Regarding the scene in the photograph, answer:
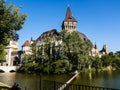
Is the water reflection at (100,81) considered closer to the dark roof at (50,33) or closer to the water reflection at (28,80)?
the water reflection at (28,80)

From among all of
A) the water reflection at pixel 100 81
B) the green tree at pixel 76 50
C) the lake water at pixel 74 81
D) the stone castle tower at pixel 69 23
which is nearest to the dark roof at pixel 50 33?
the stone castle tower at pixel 69 23

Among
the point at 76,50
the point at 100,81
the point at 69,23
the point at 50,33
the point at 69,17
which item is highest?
the point at 69,17

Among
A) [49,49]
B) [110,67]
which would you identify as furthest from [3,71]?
[110,67]

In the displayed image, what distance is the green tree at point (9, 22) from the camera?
25.4 m

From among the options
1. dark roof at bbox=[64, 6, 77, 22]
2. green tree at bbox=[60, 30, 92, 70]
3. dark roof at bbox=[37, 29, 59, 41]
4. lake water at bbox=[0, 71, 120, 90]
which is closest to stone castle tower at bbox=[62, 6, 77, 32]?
dark roof at bbox=[64, 6, 77, 22]

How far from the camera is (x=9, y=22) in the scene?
26000 millimetres

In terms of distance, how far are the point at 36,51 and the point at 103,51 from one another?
78800 mm

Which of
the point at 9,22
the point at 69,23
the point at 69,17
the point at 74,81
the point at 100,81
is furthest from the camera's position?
the point at 69,17

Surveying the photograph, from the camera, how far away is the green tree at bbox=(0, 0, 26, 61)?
2541 cm

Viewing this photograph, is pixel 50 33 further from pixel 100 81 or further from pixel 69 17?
pixel 100 81

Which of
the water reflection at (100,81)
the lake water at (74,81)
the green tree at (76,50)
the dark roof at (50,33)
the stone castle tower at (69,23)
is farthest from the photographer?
the stone castle tower at (69,23)

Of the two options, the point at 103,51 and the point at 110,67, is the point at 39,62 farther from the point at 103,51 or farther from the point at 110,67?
the point at 103,51

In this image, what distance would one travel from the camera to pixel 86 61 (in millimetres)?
70125

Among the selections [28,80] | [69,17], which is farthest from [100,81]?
[69,17]
